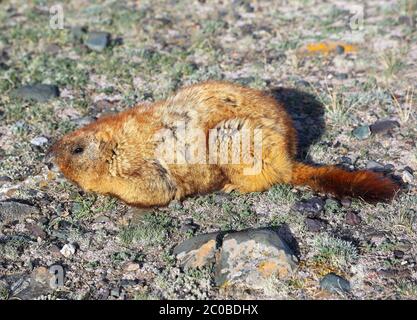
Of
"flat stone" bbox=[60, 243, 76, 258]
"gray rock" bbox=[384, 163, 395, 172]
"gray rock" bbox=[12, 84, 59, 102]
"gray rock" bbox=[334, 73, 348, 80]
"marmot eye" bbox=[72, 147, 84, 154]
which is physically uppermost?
"marmot eye" bbox=[72, 147, 84, 154]

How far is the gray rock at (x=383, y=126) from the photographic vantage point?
7777 millimetres

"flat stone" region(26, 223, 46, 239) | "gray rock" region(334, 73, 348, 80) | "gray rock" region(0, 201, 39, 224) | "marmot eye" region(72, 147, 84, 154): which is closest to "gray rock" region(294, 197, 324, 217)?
"marmot eye" region(72, 147, 84, 154)

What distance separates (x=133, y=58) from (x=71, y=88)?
4.10 feet

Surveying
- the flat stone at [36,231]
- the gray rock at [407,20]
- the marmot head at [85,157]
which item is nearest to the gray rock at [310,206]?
the marmot head at [85,157]

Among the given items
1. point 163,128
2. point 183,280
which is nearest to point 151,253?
point 183,280

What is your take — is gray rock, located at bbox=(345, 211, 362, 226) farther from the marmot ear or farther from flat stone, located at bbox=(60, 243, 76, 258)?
flat stone, located at bbox=(60, 243, 76, 258)

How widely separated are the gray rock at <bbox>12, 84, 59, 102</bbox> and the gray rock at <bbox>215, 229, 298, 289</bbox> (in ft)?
13.6

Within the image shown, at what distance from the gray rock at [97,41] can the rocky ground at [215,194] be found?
27mm

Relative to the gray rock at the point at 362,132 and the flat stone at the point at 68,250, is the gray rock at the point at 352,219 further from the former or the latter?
the flat stone at the point at 68,250

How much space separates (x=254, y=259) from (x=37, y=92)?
467cm

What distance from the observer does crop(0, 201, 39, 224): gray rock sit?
6.58 metres

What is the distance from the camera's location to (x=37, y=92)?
8.90m

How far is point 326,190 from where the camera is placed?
21.1 feet

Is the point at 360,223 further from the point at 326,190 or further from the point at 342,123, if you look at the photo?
the point at 342,123
